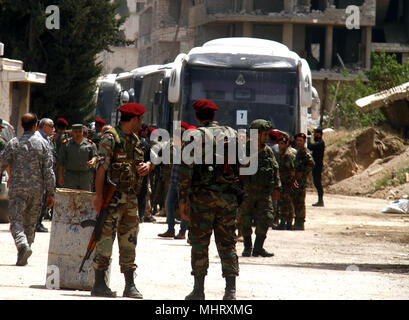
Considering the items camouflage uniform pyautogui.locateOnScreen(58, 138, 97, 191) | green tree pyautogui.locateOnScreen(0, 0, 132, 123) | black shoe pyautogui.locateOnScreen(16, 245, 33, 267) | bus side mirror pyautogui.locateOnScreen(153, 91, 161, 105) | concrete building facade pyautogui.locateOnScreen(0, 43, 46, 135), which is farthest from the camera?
green tree pyautogui.locateOnScreen(0, 0, 132, 123)

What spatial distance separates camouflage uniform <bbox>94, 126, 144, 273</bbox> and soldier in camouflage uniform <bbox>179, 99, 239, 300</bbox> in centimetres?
47

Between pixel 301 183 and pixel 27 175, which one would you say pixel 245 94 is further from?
pixel 27 175

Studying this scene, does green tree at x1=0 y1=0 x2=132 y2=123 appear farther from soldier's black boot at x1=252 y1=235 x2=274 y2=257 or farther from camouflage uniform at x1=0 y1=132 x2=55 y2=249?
camouflage uniform at x1=0 y1=132 x2=55 y2=249

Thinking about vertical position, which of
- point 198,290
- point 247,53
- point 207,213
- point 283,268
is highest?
point 247,53

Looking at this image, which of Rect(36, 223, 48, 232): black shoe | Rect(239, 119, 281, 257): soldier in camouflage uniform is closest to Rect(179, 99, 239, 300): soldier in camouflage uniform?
Rect(239, 119, 281, 257): soldier in camouflage uniform

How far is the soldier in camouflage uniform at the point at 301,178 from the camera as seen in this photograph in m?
17.7

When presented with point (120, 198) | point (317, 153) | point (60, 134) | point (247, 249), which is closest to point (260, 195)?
point (247, 249)

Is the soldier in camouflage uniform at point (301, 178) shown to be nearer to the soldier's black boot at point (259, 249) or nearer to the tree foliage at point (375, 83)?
the soldier's black boot at point (259, 249)

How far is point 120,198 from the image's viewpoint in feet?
27.6

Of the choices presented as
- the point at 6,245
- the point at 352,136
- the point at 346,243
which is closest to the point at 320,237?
the point at 346,243

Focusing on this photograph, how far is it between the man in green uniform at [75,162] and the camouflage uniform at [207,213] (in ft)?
21.7

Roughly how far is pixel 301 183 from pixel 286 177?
2.42 ft

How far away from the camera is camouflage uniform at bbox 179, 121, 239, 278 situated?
28.0 feet

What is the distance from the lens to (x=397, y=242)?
15.8 metres
